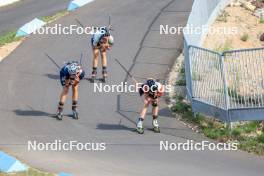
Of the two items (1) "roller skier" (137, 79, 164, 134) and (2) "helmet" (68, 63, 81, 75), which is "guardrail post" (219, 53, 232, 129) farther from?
(2) "helmet" (68, 63, 81, 75)

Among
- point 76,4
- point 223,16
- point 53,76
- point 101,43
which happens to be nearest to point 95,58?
point 101,43

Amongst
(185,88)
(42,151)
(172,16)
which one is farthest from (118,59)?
(42,151)

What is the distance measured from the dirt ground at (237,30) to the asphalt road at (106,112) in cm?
126

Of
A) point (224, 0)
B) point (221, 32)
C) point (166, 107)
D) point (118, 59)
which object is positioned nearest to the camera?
point (166, 107)

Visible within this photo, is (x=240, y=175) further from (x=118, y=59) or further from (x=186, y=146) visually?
(x=118, y=59)

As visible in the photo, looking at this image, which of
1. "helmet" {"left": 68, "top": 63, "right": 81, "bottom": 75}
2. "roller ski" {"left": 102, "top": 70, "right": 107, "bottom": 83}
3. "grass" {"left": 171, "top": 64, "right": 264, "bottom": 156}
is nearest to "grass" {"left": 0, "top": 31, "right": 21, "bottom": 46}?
"roller ski" {"left": 102, "top": 70, "right": 107, "bottom": 83}

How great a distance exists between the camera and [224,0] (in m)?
27.0

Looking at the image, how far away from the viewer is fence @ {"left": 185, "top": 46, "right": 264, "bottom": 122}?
17422 millimetres

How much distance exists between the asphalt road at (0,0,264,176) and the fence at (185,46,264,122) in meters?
0.90

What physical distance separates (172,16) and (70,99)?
25.5 ft

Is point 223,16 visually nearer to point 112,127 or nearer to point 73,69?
point 112,127

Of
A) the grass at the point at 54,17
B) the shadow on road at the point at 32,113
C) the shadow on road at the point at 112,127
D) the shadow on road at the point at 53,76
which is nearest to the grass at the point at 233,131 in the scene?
the shadow on road at the point at 112,127

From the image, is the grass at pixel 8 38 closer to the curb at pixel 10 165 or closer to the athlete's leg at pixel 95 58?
the athlete's leg at pixel 95 58

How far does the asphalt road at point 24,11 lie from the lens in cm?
2686
